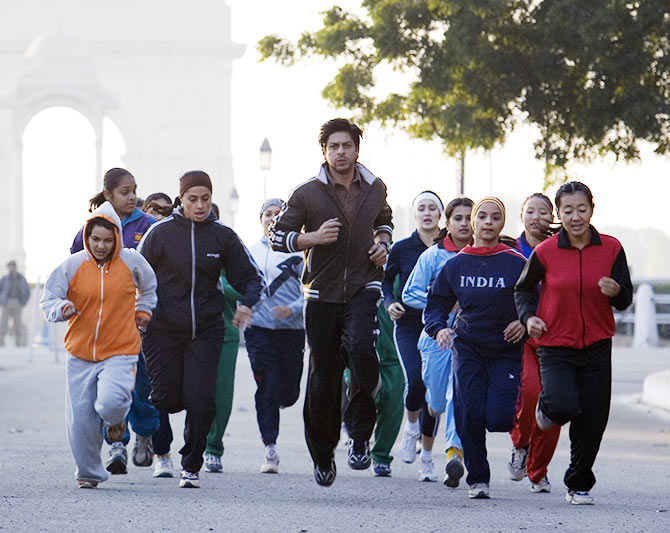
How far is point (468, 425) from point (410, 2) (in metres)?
9.70

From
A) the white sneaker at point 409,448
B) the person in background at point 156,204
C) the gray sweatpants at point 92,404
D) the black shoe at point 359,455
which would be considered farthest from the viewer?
the person in background at point 156,204

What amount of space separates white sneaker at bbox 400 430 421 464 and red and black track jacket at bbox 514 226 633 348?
268cm

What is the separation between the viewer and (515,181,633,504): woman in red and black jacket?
30.6 feet

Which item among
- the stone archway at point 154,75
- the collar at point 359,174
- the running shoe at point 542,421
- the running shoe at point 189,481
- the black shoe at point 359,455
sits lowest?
the running shoe at point 189,481

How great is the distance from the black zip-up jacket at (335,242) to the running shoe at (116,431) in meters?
1.40

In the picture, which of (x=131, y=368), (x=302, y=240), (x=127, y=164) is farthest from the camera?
(x=127, y=164)

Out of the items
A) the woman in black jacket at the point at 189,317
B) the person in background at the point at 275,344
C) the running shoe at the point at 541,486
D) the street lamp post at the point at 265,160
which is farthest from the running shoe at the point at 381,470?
the street lamp post at the point at 265,160

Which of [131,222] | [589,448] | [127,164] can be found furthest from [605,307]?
[127,164]

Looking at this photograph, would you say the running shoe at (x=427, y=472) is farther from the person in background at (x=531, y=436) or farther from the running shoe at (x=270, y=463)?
the running shoe at (x=270, y=463)

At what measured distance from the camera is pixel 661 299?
3756 centimetres

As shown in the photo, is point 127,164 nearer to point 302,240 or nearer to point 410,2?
point 410,2

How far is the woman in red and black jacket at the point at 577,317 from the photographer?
367 inches

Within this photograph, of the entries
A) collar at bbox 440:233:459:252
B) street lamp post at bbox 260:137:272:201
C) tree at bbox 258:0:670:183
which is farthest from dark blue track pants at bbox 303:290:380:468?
street lamp post at bbox 260:137:272:201

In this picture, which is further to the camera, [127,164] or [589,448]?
[127,164]
